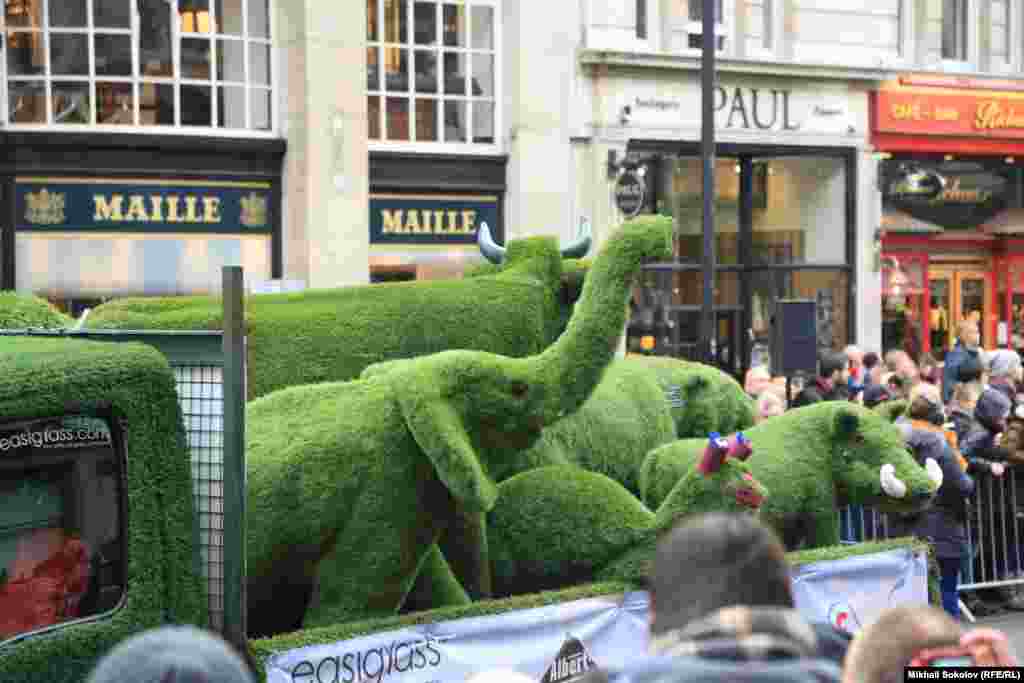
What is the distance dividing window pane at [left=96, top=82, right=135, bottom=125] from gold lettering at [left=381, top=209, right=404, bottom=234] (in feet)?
11.2

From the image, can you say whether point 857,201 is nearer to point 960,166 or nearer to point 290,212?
point 960,166

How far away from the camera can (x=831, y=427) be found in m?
9.59

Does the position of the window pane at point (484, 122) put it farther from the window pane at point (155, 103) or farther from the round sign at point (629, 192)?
the window pane at point (155, 103)

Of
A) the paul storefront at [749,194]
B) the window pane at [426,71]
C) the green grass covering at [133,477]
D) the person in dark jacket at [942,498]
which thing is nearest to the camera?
the green grass covering at [133,477]

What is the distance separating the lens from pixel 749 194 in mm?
24047

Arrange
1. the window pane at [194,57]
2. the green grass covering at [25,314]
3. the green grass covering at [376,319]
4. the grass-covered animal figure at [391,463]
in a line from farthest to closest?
the window pane at [194,57] < the green grass covering at [376,319] < the green grass covering at [25,314] < the grass-covered animal figure at [391,463]

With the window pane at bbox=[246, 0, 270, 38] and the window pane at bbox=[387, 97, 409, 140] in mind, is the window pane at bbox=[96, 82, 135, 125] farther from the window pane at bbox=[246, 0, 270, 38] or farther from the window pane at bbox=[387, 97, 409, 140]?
the window pane at bbox=[387, 97, 409, 140]

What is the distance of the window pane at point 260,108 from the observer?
19578mm

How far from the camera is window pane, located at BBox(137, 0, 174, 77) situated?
732 inches

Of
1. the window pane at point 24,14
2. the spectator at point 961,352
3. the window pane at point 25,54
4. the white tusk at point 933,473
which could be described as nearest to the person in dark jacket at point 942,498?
the white tusk at point 933,473

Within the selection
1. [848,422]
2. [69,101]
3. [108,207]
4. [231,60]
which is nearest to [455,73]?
[231,60]

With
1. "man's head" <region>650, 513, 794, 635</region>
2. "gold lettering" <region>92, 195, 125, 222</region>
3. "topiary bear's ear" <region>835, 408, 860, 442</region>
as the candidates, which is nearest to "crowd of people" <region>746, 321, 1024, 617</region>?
"topiary bear's ear" <region>835, 408, 860, 442</region>

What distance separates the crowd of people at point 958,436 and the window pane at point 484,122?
6298 millimetres

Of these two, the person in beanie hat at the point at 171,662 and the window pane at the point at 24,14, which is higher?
the window pane at the point at 24,14
